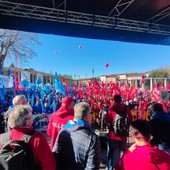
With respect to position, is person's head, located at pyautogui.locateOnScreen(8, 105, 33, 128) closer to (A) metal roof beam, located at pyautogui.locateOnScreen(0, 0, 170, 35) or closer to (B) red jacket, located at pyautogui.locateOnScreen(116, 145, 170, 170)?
(B) red jacket, located at pyautogui.locateOnScreen(116, 145, 170, 170)

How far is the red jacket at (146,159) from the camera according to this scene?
1574 mm

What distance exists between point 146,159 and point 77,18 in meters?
5.33

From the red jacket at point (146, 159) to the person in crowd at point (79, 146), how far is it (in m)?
0.35

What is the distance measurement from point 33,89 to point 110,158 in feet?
30.3

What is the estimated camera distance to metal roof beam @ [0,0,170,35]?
221 inches

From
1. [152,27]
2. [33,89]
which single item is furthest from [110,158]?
[33,89]

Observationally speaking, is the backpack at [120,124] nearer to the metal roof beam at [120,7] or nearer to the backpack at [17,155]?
the backpack at [17,155]

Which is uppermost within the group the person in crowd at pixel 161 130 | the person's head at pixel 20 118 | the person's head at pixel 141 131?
the person's head at pixel 20 118

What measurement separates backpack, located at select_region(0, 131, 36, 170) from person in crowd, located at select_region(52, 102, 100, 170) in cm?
42

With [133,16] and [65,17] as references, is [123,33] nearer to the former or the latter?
[133,16]

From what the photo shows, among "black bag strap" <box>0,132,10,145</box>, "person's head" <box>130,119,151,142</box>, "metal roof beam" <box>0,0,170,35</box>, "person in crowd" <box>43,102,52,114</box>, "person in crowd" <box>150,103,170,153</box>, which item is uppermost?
"metal roof beam" <box>0,0,170,35</box>

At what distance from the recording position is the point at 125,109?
151 inches

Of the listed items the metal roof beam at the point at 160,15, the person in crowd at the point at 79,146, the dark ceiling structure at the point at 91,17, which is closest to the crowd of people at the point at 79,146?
the person in crowd at the point at 79,146

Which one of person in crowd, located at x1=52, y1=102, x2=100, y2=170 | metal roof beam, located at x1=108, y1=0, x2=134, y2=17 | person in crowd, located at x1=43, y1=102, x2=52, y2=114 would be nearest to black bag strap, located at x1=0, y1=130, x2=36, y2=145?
person in crowd, located at x1=52, y1=102, x2=100, y2=170
